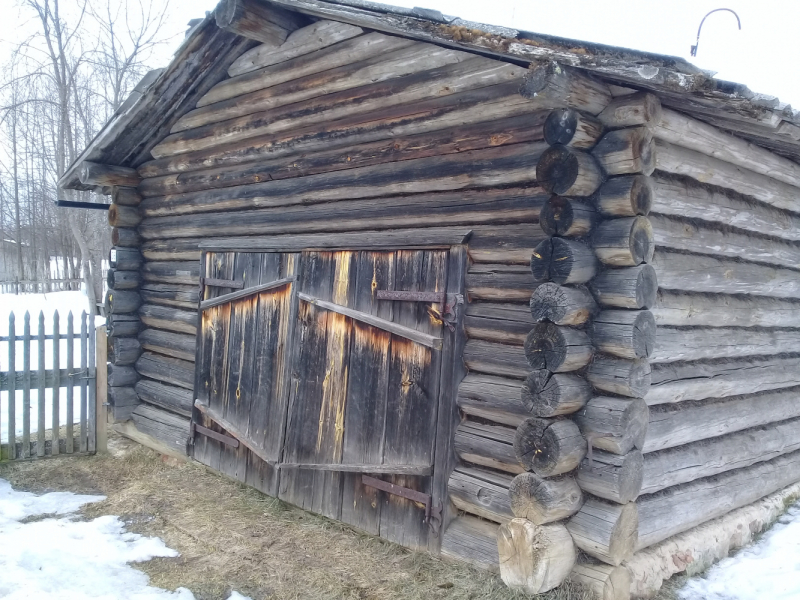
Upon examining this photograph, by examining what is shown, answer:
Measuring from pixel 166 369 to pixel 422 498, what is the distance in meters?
4.41

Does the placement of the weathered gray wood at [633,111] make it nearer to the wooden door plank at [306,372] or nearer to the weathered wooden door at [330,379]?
the weathered wooden door at [330,379]

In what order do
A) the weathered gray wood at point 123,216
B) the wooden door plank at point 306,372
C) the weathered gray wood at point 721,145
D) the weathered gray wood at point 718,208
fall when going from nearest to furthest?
the weathered gray wood at point 721,145 → the weathered gray wood at point 718,208 → the wooden door plank at point 306,372 → the weathered gray wood at point 123,216

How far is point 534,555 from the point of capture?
151 inches

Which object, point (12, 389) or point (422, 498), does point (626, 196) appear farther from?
point (12, 389)

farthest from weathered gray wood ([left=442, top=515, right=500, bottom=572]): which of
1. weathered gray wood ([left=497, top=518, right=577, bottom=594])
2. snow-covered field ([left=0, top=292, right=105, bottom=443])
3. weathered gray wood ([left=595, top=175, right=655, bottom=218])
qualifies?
snow-covered field ([left=0, top=292, right=105, bottom=443])

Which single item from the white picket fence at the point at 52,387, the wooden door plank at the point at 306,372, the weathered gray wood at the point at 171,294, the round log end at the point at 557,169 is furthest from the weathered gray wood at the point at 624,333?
the white picket fence at the point at 52,387

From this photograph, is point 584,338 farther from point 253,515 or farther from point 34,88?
point 34,88

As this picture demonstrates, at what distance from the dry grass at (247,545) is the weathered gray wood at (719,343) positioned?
1722 millimetres

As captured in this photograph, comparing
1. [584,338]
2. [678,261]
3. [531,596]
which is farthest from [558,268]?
[531,596]

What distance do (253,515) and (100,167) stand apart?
15.5ft

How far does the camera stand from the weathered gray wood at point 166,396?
757 centimetres

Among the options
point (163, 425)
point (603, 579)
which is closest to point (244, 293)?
point (163, 425)

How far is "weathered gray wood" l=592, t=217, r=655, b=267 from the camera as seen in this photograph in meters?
3.82

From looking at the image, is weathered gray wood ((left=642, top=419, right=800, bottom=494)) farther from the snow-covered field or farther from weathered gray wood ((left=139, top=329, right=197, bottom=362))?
the snow-covered field
